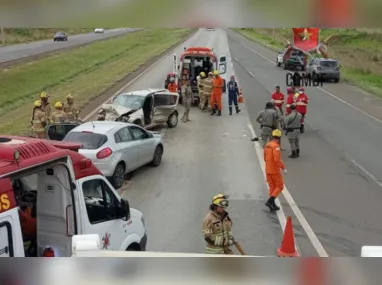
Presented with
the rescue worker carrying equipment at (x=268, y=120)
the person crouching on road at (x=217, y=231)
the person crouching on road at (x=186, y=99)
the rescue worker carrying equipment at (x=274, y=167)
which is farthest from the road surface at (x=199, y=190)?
the person crouching on road at (x=217, y=231)

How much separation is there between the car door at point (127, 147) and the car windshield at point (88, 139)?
0.41 m

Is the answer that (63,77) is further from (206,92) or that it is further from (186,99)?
(186,99)

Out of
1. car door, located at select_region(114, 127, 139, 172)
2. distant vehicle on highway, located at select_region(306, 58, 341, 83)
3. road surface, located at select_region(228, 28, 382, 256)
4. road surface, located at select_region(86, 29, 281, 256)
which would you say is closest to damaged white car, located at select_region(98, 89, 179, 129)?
road surface, located at select_region(86, 29, 281, 256)

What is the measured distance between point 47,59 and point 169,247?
36.6 metres

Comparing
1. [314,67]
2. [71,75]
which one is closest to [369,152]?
[314,67]

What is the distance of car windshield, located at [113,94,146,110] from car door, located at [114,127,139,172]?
4374 millimetres

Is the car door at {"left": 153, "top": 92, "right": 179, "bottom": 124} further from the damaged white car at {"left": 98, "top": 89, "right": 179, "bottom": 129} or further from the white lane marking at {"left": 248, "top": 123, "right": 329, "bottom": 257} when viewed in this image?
the white lane marking at {"left": 248, "top": 123, "right": 329, "bottom": 257}

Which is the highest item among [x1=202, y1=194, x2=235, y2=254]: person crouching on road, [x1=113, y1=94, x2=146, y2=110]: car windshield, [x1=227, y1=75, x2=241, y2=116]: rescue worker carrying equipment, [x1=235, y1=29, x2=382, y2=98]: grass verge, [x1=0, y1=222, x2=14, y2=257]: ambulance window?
[x1=0, y1=222, x2=14, y2=257]: ambulance window

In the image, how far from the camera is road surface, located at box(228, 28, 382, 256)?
9.82m

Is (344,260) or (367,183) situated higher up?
(344,260)

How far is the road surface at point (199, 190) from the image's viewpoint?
946 centimetres

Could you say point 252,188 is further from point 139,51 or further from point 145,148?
point 139,51

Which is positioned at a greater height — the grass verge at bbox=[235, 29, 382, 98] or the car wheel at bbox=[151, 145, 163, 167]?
the car wheel at bbox=[151, 145, 163, 167]

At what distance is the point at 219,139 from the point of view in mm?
18203
